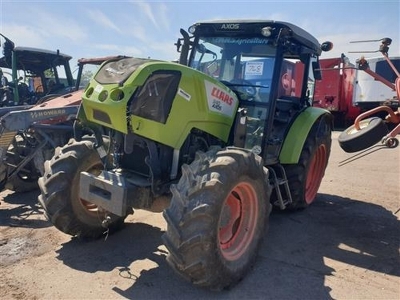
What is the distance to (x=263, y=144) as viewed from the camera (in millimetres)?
4586

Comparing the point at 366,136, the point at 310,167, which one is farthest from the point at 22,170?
the point at 366,136

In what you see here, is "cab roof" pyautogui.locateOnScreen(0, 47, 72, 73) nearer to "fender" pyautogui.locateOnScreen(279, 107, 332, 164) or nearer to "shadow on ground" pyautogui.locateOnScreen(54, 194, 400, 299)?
"shadow on ground" pyautogui.locateOnScreen(54, 194, 400, 299)

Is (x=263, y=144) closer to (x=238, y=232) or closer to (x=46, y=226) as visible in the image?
(x=238, y=232)

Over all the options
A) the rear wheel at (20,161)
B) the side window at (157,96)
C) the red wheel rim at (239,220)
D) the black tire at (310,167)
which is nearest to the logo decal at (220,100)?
the side window at (157,96)

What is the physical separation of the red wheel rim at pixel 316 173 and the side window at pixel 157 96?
3.23 meters

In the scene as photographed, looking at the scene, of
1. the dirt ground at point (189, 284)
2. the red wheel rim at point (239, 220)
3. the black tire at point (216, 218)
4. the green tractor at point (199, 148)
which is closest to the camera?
the black tire at point (216, 218)

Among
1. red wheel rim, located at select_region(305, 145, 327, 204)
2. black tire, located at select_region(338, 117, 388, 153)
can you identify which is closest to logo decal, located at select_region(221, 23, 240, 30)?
black tire, located at select_region(338, 117, 388, 153)

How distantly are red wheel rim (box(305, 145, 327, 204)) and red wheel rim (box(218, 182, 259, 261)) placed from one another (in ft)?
7.94

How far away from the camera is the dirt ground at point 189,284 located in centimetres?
343

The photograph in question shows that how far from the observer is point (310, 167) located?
18.3 ft

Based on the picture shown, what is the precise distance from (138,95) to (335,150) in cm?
957

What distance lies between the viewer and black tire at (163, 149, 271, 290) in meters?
3.07

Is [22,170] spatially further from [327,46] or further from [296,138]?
[327,46]

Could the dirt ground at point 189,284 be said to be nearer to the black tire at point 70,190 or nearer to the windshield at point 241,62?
the black tire at point 70,190
